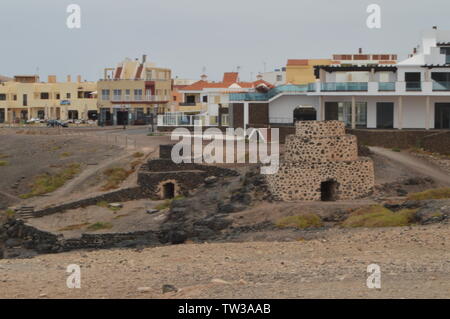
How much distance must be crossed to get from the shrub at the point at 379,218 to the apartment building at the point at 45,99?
246 ft

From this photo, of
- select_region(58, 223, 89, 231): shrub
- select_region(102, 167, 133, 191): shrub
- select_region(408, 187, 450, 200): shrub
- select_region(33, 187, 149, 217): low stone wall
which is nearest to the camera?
select_region(408, 187, 450, 200): shrub

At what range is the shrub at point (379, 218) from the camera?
3147cm

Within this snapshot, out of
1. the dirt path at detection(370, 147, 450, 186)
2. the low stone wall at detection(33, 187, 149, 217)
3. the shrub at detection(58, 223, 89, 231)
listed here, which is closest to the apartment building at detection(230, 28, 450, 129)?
the dirt path at detection(370, 147, 450, 186)

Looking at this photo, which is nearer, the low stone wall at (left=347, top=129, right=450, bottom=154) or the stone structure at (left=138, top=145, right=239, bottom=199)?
the stone structure at (left=138, top=145, right=239, bottom=199)

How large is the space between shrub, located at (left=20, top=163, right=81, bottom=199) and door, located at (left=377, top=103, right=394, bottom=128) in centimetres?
1835

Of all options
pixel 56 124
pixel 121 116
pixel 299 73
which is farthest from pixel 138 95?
pixel 299 73

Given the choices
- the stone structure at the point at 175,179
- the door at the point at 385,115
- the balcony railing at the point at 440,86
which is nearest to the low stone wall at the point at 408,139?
the door at the point at 385,115

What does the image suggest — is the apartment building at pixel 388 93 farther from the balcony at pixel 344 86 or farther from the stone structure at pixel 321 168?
the stone structure at pixel 321 168

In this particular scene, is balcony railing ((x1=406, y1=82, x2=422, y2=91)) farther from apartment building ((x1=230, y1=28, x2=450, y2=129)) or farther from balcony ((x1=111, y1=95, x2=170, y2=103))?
balcony ((x1=111, y1=95, x2=170, y2=103))

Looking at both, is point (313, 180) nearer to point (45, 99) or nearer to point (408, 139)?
point (408, 139)

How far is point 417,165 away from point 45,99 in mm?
68854

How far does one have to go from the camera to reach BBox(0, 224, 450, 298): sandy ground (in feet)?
67.5

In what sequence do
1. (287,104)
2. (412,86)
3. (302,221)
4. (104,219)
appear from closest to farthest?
(302,221), (104,219), (412,86), (287,104)

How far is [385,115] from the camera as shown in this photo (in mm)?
55281
